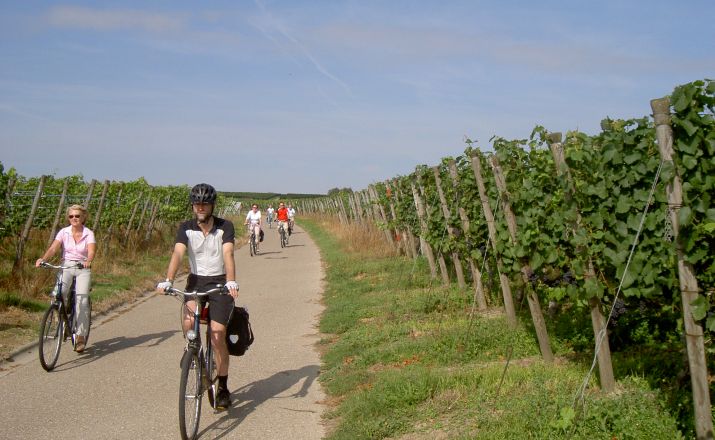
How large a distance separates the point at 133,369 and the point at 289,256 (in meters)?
16.8

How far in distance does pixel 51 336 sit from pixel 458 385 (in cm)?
495

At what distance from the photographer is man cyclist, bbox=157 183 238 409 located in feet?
20.4

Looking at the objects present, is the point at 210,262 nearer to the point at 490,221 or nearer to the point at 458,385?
the point at 458,385

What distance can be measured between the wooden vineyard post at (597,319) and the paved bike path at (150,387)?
7.55ft

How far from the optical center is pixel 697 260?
14.2 ft

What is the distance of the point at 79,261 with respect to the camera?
29.5ft

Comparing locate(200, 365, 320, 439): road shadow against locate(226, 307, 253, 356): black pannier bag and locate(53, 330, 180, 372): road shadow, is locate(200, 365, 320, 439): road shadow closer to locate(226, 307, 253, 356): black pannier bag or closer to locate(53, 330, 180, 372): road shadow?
locate(226, 307, 253, 356): black pannier bag

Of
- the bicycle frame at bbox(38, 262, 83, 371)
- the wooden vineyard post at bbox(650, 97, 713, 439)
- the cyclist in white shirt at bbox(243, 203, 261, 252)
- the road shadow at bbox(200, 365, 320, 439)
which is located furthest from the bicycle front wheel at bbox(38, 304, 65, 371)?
the cyclist in white shirt at bbox(243, 203, 261, 252)

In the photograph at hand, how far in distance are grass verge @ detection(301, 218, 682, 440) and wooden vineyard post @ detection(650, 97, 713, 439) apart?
399mm

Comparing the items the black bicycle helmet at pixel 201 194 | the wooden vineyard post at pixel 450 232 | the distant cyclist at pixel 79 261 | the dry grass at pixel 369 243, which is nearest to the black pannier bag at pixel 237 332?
the black bicycle helmet at pixel 201 194

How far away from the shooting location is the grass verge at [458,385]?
4941mm

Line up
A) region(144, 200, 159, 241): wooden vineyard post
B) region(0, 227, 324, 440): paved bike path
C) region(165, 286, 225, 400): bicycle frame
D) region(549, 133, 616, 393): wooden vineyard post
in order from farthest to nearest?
region(144, 200, 159, 241): wooden vineyard post
region(0, 227, 324, 440): paved bike path
region(165, 286, 225, 400): bicycle frame
region(549, 133, 616, 393): wooden vineyard post

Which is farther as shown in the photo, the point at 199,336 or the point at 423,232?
the point at 423,232

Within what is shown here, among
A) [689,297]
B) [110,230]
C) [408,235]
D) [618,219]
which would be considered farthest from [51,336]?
[110,230]
